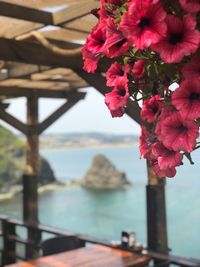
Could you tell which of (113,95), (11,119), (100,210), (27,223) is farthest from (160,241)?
(100,210)

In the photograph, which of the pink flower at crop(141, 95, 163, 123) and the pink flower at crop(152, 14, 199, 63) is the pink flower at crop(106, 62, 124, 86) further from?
the pink flower at crop(152, 14, 199, 63)

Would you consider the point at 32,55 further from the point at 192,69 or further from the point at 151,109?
the point at 192,69

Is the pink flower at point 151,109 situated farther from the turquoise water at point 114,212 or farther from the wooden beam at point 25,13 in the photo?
the turquoise water at point 114,212

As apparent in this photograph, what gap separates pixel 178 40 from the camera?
60 centimetres

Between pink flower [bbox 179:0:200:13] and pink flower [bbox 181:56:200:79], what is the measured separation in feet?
0.22

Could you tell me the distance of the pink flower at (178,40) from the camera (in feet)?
1.94

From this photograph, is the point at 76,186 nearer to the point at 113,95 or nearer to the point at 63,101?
the point at 63,101


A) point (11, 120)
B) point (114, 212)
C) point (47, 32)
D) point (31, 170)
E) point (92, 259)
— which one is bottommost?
point (114, 212)

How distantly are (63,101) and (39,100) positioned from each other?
0.34 meters

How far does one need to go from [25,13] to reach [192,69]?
98.9 inches

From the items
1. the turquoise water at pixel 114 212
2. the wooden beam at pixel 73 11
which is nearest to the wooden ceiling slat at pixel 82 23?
the wooden beam at pixel 73 11

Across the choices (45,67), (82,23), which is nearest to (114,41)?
(82,23)

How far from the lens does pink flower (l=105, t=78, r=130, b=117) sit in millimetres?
740

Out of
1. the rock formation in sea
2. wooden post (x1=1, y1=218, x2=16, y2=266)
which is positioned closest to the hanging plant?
wooden post (x1=1, y1=218, x2=16, y2=266)
